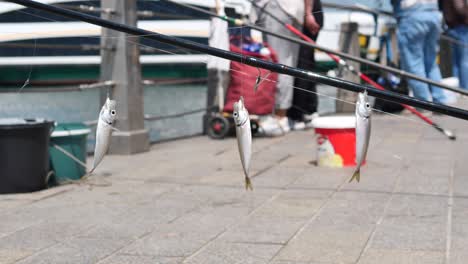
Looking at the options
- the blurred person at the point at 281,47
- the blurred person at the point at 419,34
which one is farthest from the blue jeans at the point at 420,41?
the blurred person at the point at 281,47

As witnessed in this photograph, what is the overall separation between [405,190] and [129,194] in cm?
197

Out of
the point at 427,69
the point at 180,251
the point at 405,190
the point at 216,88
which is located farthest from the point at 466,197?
the point at 216,88

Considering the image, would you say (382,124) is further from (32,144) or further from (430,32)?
(32,144)

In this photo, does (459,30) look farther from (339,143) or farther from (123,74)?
(123,74)

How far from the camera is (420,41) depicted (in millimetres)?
6312

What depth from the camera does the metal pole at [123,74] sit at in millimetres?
7980

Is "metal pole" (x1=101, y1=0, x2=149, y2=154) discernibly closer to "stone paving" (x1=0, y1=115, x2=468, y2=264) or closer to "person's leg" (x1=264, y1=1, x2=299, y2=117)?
"stone paving" (x1=0, y1=115, x2=468, y2=264)

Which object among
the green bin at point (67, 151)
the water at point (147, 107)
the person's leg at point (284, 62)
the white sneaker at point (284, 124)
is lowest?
the water at point (147, 107)

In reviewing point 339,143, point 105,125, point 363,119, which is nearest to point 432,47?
point 339,143

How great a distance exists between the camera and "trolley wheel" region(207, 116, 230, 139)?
916 centimetres

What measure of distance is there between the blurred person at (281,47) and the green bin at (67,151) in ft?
5.41

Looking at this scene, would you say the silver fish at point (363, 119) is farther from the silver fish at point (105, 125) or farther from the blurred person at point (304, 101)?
the blurred person at point (304, 101)

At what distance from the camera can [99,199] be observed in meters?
5.84

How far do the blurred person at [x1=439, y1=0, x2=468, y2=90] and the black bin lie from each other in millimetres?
3018
